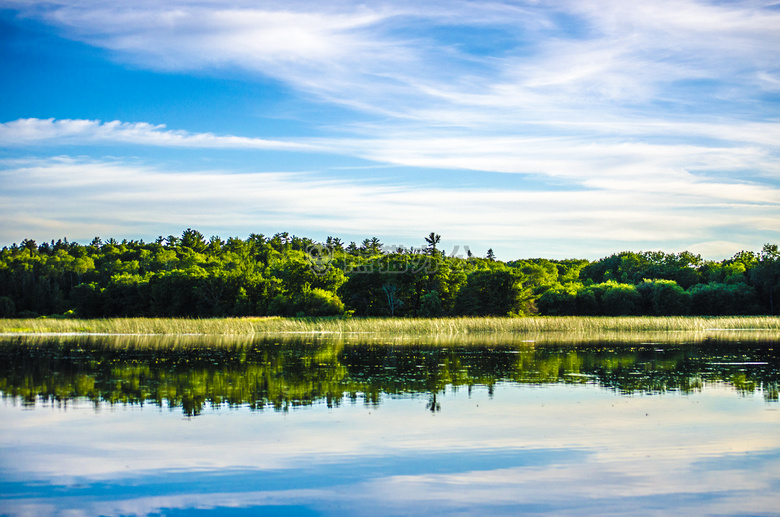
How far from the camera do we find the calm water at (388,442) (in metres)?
7.55

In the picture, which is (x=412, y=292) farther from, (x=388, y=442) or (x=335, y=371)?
(x=388, y=442)

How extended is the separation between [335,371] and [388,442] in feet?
33.2

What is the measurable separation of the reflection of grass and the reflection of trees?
1370cm

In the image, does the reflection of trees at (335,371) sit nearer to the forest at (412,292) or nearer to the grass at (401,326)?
the grass at (401,326)

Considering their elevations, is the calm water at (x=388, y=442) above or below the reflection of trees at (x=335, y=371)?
above

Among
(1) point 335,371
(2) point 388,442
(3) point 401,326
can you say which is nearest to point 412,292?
(3) point 401,326

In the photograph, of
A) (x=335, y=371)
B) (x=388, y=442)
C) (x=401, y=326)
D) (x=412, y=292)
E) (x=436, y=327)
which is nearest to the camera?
(x=388, y=442)

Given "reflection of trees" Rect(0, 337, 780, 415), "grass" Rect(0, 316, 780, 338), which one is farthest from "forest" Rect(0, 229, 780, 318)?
"reflection of trees" Rect(0, 337, 780, 415)

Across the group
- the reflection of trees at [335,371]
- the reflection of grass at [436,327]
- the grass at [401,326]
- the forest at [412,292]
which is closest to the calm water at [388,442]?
the reflection of trees at [335,371]

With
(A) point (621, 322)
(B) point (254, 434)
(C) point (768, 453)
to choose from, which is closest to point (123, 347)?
(B) point (254, 434)

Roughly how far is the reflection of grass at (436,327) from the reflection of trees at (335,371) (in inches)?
539

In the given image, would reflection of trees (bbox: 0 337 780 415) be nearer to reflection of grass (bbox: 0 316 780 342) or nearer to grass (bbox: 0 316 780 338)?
reflection of grass (bbox: 0 316 780 342)

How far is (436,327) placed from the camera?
4497 cm

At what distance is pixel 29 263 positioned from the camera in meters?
128
